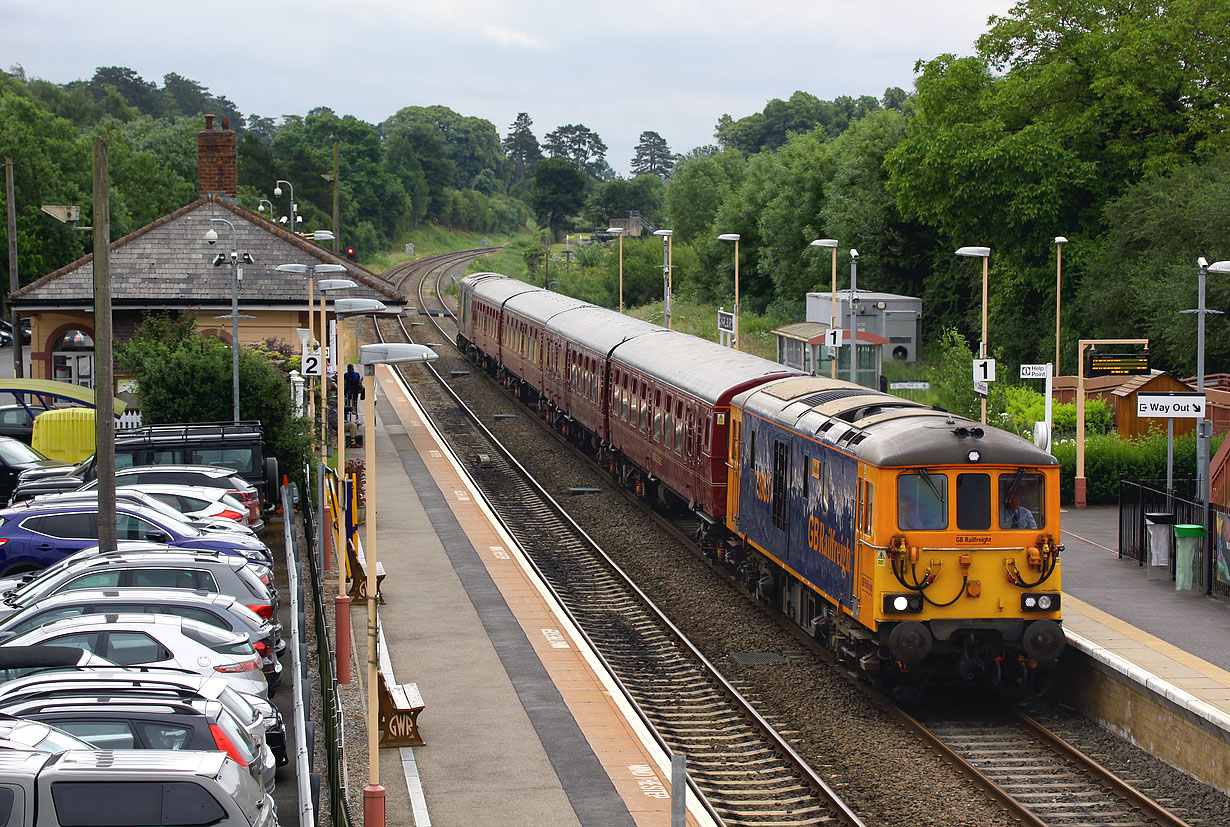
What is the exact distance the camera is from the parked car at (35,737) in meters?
9.86

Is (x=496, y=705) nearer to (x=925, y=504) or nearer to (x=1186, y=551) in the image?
(x=925, y=504)

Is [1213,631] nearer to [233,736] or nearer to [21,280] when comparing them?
[233,736]

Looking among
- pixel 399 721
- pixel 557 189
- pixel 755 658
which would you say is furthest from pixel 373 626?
pixel 557 189

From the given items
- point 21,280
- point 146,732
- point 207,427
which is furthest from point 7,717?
point 21,280

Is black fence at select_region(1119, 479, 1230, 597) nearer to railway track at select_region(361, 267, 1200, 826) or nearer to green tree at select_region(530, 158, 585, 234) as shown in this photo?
railway track at select_region(361, 267, 1200, 826)

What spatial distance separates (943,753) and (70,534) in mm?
12643

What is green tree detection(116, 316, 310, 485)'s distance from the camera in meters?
28.2

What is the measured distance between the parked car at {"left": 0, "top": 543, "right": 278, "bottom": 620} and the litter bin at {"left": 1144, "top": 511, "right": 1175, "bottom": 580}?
13.2m

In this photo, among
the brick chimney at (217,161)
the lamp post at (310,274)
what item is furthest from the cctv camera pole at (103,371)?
the brick chimney at (217,161)

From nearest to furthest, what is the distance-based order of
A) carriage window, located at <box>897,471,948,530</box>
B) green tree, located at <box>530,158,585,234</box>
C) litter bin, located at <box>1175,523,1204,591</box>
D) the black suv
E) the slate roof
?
1. carriage window, located at <box>897,471,948,530</box>
2. litter bin, located at <box>1175,523,1204,591</box>
3. the black suv
4. the slate roof
5. green tree, located at <box>530,158,585,234</box>

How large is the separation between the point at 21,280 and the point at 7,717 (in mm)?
52561

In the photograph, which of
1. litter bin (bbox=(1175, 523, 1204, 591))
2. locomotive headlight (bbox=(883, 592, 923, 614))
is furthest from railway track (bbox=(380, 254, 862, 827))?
litter bin (bbox=(1175, 523, 1204, 591))

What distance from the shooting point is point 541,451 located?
36125 millimetres

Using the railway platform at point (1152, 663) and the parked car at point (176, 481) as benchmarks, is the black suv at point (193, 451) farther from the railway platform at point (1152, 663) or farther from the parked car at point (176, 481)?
the railway platform at point (1152, 663)
